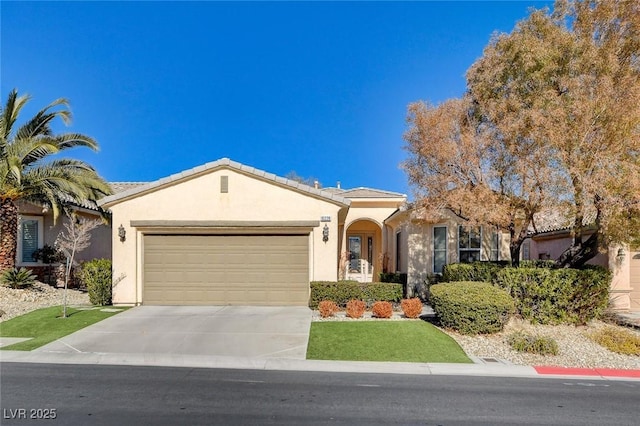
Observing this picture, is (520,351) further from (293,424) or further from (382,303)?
(293,424)

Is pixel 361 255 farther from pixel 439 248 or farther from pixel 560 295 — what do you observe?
pixel 560 295

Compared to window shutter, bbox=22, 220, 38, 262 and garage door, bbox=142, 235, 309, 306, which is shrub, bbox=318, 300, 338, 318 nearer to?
garage door, bbox=142, 235, 309, 306

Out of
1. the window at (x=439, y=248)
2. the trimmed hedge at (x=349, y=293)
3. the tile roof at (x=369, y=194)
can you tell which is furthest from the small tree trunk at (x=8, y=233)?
the window at (x=439, y=248)

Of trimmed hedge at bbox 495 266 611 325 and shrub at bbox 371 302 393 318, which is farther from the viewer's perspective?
shrub at bbox 371 302 393 318

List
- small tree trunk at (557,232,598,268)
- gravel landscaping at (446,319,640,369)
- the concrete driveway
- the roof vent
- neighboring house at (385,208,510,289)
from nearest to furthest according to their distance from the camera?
gravel landscaping at (446,319,640,369), the concrete driveway, small tree trunk at (557,232,598,268), the roof vent, neighboring house at (385,208,510,289)

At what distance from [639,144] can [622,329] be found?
470 cm

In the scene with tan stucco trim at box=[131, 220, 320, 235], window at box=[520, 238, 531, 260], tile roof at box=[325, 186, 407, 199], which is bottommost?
window at box=[520, 238, 531, 260]

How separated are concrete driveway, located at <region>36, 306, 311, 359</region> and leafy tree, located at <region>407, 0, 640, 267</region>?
19.6 feet

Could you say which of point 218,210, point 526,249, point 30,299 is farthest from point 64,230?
point 526,249

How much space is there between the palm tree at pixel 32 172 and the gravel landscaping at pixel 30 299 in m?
1.21

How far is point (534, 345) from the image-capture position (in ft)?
28.7

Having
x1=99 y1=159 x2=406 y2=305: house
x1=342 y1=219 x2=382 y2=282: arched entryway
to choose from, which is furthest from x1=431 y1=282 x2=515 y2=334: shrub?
x1=342 y1=219 x2=382 y2=282: arched entryway

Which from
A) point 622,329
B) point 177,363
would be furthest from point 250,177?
point 622,329

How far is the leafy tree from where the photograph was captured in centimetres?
937
